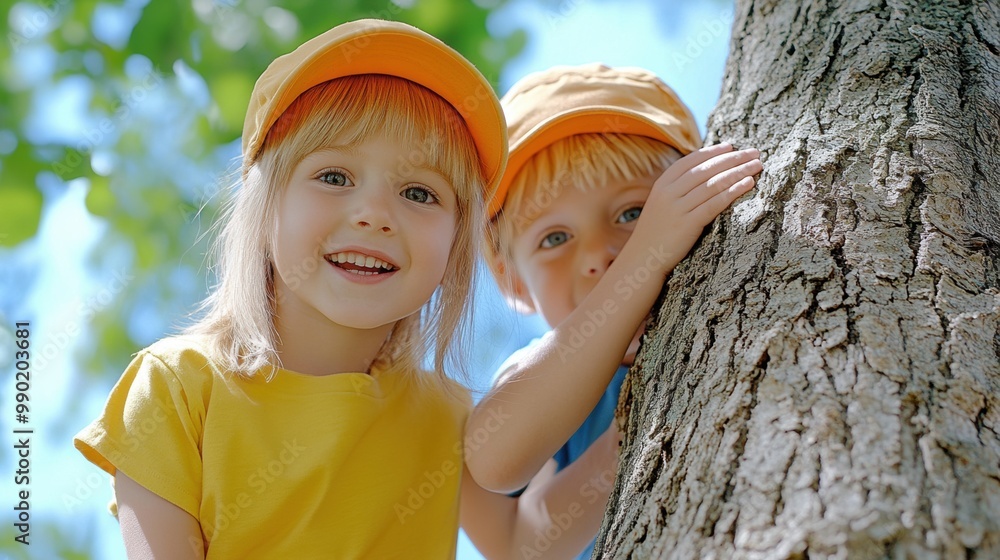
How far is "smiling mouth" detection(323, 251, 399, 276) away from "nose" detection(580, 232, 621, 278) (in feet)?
1.62

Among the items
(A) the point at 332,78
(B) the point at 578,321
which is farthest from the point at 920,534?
(A) the point at 332,78

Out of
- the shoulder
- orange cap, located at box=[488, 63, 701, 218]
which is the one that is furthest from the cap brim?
the shoulder

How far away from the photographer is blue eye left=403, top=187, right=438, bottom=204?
5.53 ft

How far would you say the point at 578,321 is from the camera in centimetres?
158

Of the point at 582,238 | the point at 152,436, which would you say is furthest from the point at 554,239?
the point at 152,436

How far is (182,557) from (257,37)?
1.82 metres

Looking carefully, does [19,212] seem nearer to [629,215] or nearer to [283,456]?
[283,456]

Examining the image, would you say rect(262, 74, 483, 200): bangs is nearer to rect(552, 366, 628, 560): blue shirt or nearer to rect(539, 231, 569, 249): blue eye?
rect(539, 231, 569, 249): blue eye

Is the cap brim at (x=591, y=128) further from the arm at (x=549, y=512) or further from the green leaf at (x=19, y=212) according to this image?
the green leaf at (x=19, y=212)

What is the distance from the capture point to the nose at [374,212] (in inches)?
62.0

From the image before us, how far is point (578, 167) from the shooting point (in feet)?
6.46

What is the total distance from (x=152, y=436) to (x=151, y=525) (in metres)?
0.15

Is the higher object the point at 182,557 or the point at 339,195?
the point at 339,195

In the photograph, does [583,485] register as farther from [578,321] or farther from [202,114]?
[202,114]
